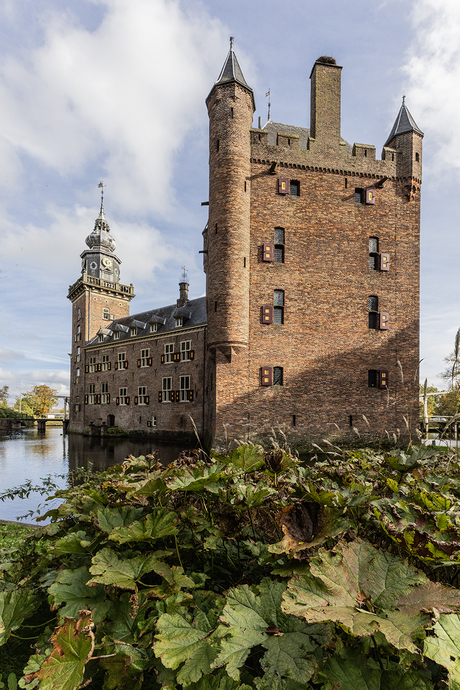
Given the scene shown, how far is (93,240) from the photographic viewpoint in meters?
44.2

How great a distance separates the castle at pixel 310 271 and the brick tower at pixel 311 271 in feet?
0.17

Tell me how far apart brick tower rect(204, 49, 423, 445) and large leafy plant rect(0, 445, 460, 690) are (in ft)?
49.3

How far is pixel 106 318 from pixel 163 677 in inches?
1573

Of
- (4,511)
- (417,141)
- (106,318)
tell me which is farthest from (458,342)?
(106,318)

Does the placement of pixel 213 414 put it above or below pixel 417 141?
below

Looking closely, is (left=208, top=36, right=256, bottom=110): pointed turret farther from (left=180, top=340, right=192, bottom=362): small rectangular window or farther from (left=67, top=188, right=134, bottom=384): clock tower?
(left=67, top=188, right=134, bottom=384): clock tower

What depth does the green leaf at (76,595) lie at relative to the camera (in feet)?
3.91

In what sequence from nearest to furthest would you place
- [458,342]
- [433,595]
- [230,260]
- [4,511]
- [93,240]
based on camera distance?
[433,595]
[458,342]
[4,511]
[230,260]
[93,240]

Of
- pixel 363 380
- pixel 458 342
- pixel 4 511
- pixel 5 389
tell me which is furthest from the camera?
pixel 5 389

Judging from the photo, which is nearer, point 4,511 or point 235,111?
point 4,511

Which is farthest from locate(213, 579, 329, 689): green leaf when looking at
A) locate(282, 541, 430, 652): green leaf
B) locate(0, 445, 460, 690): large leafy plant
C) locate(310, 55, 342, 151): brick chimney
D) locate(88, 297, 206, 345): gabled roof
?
locate(88, 297, 206, 345): gabled roof

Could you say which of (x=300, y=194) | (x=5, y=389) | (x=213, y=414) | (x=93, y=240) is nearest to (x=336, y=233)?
(x=300, y=194)

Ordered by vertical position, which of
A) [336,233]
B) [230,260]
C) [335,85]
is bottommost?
[230,260]

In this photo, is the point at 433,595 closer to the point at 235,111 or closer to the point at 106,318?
the point at 235,111
